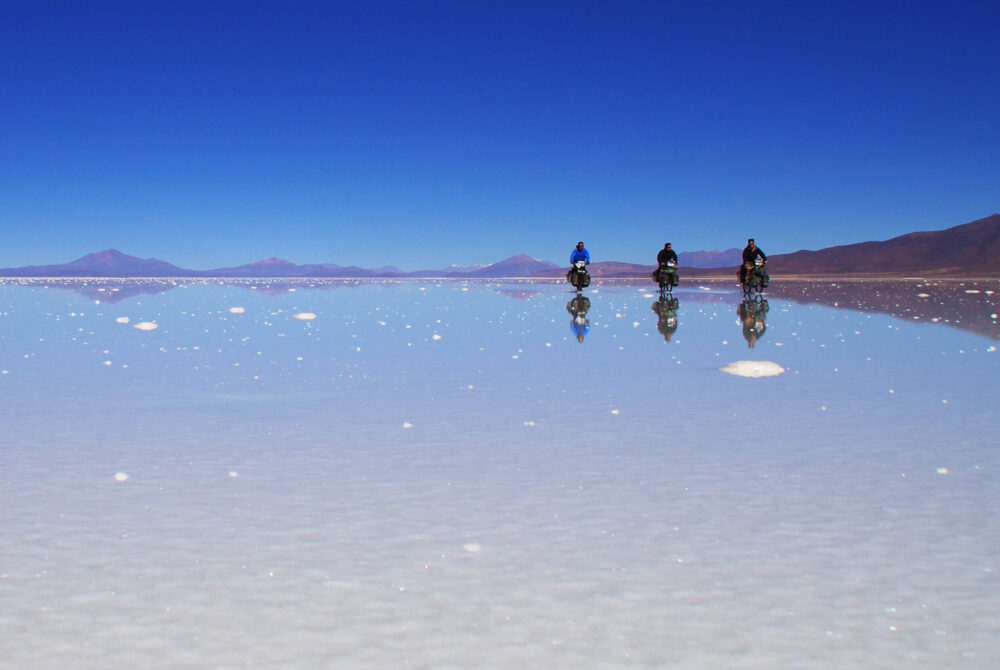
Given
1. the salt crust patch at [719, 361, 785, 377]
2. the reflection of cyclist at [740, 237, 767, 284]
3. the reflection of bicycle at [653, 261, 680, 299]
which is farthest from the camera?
the reflection of bicycle at [653, 261, 680, 299]

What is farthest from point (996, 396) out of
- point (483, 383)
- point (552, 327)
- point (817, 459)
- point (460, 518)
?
point (552, 327)

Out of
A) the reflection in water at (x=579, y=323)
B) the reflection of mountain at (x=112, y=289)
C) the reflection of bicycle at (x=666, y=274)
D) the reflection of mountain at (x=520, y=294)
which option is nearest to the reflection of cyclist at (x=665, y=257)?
the reflection of bicycle at (x=666, y=274)

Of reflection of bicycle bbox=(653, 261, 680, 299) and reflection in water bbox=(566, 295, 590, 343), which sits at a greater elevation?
reflection of bicycle bbox=(653, 261, 680, 299)

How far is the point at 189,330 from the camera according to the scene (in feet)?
54.1

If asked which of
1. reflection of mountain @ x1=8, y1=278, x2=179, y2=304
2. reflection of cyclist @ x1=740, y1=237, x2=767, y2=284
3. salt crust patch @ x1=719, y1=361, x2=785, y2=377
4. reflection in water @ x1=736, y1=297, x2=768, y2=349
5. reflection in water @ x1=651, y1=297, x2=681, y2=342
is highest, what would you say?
reflection of cyclist @ x1=740, y1=237, x2=767, y2=284

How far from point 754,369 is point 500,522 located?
20.5ft

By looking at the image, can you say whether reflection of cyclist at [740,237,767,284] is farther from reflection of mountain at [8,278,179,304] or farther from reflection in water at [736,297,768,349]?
reflection of mountain at [8,278,179,304]

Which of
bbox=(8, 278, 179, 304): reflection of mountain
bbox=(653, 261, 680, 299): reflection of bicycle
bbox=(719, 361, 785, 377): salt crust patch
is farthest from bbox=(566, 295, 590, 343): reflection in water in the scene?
bbox=(8, 278, 179, 304): reflection of mountain

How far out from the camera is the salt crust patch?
939 centimetres

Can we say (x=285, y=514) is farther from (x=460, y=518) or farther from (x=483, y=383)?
(x=483, y=383)

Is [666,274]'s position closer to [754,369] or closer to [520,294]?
[520,294]

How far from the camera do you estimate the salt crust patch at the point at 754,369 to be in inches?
370

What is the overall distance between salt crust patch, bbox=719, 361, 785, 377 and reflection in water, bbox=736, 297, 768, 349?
9.64ft

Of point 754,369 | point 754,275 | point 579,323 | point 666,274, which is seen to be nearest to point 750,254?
point 754,275
